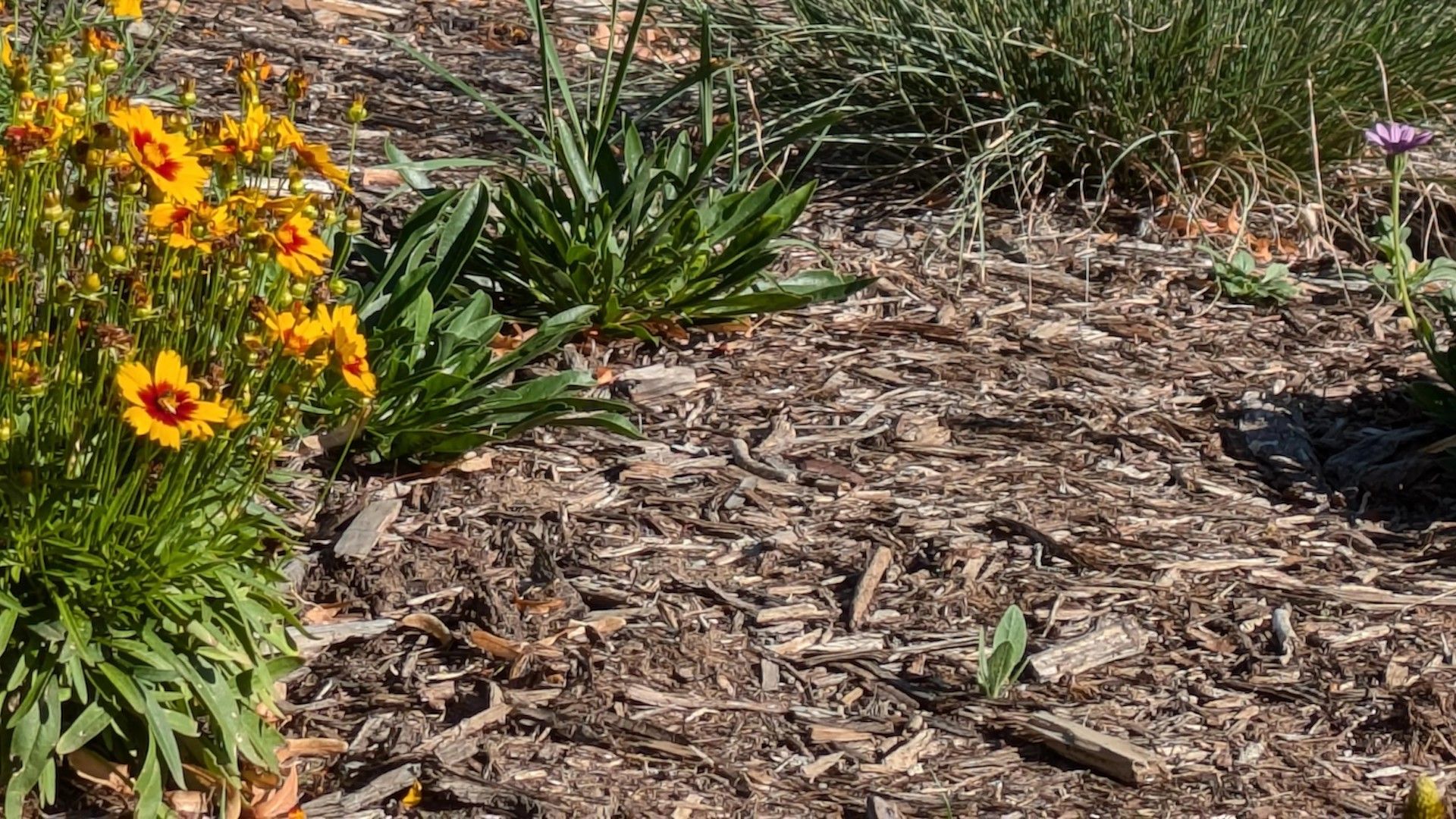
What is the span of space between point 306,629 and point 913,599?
1.05m

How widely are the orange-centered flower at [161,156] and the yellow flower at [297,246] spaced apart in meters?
0.11

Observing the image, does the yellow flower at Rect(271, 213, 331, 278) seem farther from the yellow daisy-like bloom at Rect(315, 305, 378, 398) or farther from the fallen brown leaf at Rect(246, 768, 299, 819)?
the fallen brown leaf at Rect(246, 768, 299, 819)

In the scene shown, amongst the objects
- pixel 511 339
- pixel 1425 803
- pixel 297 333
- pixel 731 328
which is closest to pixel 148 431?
pixel 297 333

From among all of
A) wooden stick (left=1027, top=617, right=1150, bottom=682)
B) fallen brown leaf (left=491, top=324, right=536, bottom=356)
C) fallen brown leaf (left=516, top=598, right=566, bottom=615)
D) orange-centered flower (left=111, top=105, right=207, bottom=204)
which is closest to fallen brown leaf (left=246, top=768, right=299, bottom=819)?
fallen brown leaf (left=516, top=598, right=566, bottom=615)

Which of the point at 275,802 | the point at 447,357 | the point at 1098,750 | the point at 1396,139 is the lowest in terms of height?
the point at 275,802

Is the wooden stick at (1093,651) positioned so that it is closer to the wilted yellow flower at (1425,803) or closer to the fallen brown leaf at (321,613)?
the wilted yellow flower at (1425,803)

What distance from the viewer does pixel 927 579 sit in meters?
3.12

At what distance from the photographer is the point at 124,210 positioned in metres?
2.27

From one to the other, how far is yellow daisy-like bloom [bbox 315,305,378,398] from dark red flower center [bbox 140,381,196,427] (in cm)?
20

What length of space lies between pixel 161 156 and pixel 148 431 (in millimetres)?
351

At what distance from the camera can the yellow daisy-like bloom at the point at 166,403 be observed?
6.39ft

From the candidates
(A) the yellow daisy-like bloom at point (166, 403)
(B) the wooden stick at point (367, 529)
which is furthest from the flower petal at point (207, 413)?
(B) the wooden stick at point (367, 529)

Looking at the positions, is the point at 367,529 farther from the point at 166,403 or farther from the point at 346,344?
the point at 166,403

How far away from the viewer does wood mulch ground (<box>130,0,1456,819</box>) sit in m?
2.68
